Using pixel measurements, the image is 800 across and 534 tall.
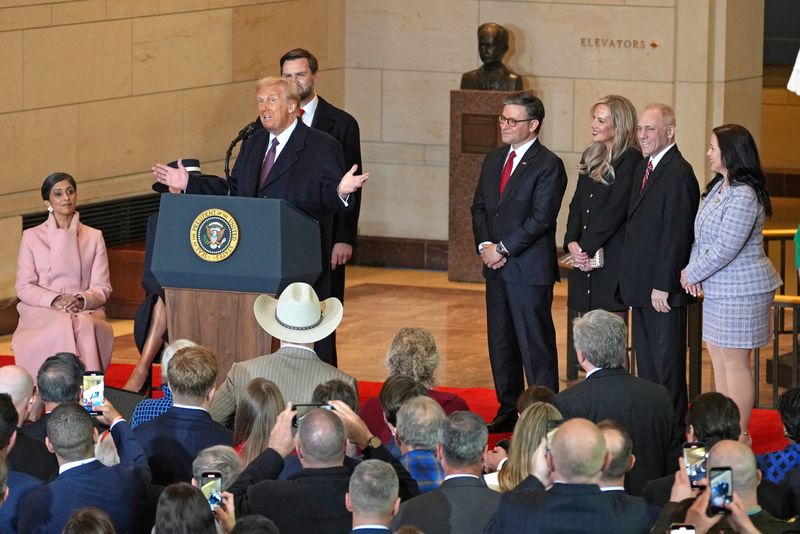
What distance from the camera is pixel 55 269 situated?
831cm

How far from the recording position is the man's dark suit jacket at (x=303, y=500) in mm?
4652

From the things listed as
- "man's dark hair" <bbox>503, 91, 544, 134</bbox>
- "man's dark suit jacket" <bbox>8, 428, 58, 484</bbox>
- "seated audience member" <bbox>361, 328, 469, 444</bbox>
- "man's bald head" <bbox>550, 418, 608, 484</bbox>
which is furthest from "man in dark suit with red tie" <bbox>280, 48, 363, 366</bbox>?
"man's bald head" <bbox>550, 418, 608, 484</bbox>

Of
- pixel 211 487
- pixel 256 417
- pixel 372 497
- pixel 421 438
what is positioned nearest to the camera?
pixel 372 497

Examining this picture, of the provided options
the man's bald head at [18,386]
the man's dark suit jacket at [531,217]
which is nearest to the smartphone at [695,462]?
the man's bald head at [18,386]

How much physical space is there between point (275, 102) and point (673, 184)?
74.9 inches

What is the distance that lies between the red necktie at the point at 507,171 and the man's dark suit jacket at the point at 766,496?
291cm

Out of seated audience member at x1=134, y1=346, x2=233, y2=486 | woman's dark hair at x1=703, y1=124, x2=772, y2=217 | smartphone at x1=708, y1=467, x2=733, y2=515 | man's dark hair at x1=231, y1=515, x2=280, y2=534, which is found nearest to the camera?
man's dark hair at x1=231, y1=515, x2=280, y2=534

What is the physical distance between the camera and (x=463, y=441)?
4.75m

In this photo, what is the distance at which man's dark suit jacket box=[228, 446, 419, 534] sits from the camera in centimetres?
465

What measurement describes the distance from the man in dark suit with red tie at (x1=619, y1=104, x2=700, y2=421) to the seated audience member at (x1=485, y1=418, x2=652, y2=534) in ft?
9.74

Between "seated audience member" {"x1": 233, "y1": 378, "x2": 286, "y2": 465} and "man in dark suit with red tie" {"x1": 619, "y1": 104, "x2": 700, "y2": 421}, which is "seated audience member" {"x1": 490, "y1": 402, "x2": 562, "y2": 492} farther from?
"man in dark suit with red tie" {"x1": 619, "y1": 104, "x2": 700, "y2": 421}

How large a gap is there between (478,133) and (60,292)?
5086 millimetres

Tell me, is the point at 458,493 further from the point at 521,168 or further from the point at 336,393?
the point at 521,168

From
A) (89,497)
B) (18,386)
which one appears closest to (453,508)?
(89,497)
